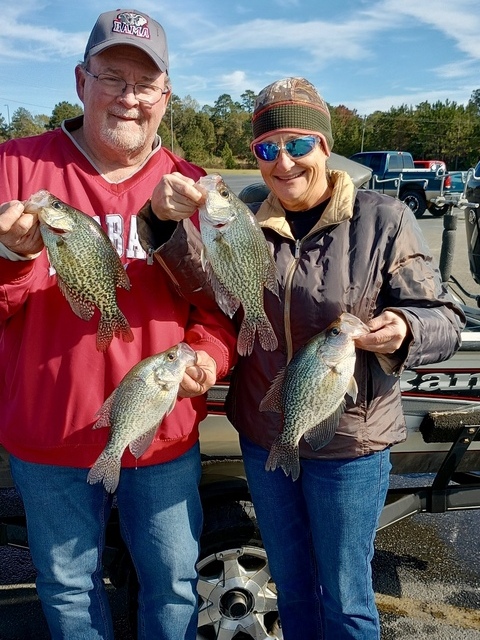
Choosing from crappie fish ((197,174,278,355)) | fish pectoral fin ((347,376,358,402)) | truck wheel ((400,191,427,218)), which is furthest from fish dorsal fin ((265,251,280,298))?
truck wheel ((400,191,427,218))

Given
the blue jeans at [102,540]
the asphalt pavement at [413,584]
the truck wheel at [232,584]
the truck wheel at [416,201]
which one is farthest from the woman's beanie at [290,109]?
the truck wheel at [416,201]

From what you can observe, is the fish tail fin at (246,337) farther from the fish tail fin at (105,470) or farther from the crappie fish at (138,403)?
the fish tail fin at (105,470)

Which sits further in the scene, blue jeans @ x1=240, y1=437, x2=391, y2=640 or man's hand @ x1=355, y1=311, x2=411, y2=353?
blue jeans @ x1=240, y1=437, x2=391, y2=640

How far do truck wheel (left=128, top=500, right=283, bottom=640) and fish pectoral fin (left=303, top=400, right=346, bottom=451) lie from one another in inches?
36.6

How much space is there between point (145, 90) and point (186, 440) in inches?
59.1

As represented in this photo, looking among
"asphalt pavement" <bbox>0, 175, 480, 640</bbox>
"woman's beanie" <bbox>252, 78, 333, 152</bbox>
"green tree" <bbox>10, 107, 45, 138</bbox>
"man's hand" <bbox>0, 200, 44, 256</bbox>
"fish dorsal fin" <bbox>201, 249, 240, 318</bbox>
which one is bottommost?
"asphalt pavement" <bbox>0, 175, 480, 640</bbox>

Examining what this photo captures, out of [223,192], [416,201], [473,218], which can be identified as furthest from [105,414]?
[416,201]

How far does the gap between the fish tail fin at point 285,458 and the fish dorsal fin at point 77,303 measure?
91 centimetres

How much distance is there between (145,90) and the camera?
93.0 inches

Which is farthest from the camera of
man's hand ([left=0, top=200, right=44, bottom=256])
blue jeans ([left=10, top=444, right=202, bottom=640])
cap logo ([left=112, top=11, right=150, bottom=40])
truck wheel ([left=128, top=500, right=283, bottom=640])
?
truck wheel ([left=128, top=500, right=283, bottom=640])

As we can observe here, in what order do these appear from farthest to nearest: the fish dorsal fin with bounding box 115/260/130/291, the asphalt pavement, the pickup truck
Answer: the pickup truck < the asphalt pavement < the fish dorsal fin with bounding box 115/260/130/291

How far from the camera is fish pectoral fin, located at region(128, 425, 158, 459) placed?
2277mm

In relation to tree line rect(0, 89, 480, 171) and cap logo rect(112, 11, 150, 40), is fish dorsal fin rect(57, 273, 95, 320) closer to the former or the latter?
cap logo rect(112, 11, 150, 40)

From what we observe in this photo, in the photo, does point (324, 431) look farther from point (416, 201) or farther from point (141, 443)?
point (416, 201)
